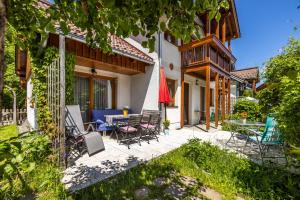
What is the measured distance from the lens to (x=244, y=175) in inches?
135

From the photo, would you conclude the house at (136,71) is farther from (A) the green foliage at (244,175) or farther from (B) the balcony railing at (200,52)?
(A) the green foliage at (244,175)

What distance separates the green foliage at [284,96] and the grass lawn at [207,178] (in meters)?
0.84

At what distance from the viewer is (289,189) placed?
2.81 metres

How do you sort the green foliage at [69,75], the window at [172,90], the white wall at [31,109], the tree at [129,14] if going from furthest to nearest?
the window at [172,90]
the white wall at [31,109]
the green foliage at [69,75]
the tree at [129,14]

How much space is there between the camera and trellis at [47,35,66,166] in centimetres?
370

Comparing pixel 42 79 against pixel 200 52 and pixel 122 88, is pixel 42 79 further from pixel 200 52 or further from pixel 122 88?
pixel 200 52

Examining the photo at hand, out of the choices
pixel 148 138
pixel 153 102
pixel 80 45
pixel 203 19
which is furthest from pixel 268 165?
pixel 203 19

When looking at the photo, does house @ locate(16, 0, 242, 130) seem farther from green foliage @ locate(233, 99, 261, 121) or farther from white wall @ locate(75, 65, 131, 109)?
green foliage @ locate(233, 99, 261, 121)

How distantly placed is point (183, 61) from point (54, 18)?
8.14m

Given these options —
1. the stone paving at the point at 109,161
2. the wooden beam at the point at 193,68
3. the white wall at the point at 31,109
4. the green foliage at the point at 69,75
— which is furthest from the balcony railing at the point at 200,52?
the white wall at the point at 31,109

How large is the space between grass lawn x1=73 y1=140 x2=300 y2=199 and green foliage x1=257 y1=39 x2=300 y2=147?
0.84 m

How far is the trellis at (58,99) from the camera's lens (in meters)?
3.70

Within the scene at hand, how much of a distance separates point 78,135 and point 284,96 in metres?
5.04

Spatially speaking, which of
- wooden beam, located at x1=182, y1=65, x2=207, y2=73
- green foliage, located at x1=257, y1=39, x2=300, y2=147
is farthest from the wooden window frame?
green foliage, located at x1=257, y1=39, x2=300, y2=147
